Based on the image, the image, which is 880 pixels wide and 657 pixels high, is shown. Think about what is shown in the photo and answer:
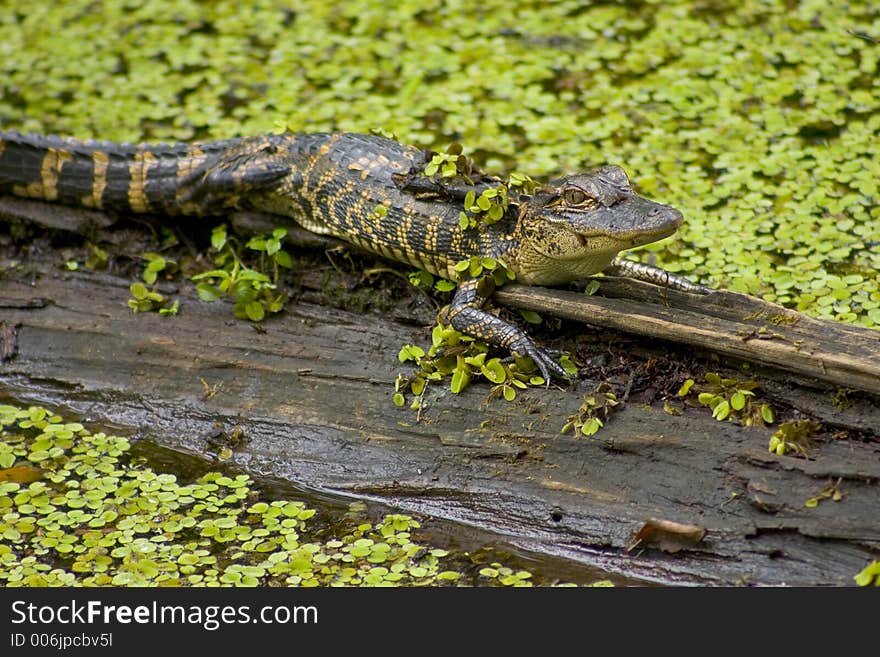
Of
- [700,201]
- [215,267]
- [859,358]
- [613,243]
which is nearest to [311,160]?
[215,267]

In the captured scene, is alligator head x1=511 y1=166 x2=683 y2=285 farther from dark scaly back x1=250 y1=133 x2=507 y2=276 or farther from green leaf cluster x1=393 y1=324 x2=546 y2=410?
green leaf cluster x1=393 y1=324 x2=546 y2=410

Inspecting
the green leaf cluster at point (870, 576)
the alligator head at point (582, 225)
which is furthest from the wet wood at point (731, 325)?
the green leaf cluster at point (870, 576)

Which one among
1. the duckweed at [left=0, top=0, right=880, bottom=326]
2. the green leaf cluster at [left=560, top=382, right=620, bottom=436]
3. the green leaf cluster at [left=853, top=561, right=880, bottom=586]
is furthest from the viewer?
the duckweed at [left=0, top=0, right=880, bottom=326]

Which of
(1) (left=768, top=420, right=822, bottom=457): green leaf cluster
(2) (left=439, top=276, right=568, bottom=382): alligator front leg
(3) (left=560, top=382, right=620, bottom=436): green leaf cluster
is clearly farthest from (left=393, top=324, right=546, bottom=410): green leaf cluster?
(1) (left=768, top=420, right=822, bottom=457): green leaf cluster

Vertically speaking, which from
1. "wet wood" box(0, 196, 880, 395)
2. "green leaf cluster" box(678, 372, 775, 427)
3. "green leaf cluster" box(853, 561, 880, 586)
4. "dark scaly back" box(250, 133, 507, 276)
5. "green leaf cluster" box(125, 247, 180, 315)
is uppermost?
"dark scaly back" box(250, 133, 507, 276)

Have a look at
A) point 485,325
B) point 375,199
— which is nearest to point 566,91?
point 375,199

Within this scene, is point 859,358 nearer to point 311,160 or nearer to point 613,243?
point 613,243

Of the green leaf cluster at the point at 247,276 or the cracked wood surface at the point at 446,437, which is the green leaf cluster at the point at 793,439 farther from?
the green leaf cluster at the point at 247,276

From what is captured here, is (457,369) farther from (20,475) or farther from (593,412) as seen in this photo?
(20,475)
